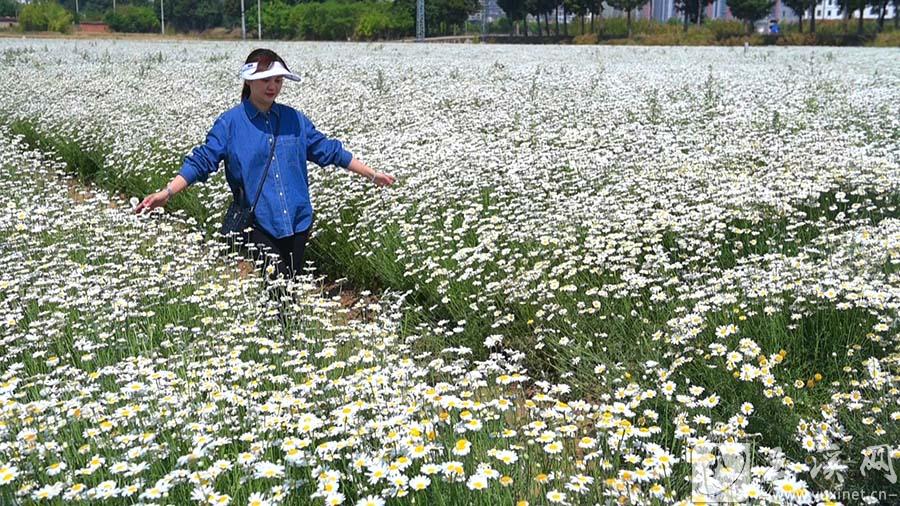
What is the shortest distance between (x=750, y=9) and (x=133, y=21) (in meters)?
70.2

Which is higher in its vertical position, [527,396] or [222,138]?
[222,138]

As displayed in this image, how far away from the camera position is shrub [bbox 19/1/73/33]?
82.4 m

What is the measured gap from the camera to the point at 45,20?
276 ft

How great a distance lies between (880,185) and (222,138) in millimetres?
4395

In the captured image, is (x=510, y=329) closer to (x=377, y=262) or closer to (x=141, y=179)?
(x=377, y=262)

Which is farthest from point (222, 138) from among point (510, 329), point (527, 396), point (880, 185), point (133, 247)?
point (880, 185)

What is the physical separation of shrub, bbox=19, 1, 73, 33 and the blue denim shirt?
289ft

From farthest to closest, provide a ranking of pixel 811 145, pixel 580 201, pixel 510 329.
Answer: pixel 811 145 < pixel 580 201 < pixel 510 329

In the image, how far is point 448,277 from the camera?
525 centimetres

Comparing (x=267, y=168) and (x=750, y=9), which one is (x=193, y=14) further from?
(x=267, y=168)

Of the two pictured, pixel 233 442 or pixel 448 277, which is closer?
pixel 233 442

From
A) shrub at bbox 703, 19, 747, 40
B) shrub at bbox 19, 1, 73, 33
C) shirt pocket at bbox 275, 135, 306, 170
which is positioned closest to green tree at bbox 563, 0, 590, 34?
shrub at bbox 703, 19, 747, 40

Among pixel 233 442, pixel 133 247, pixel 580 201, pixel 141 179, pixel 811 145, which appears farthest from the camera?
pixel 141 179

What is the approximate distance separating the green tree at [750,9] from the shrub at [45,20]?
2525 inches
